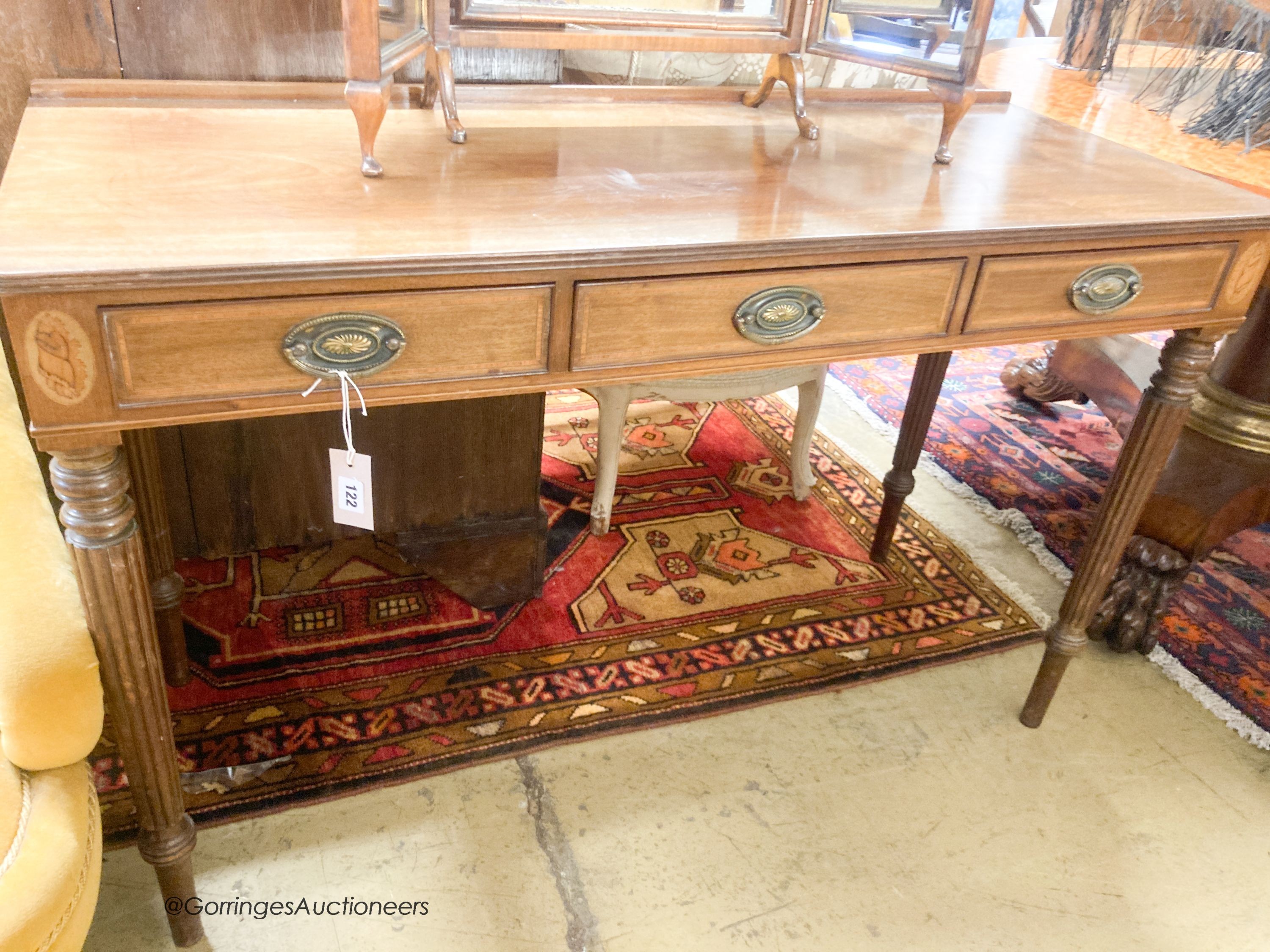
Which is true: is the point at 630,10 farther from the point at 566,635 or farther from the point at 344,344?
the point at 566,635

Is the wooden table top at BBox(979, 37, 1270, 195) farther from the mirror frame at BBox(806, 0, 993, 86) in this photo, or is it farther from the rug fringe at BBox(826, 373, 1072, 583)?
the rug fringe at BBox(826, 373, 1072, 583)

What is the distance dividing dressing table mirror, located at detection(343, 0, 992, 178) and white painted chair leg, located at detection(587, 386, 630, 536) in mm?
721

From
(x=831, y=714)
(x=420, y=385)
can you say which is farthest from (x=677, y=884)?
(x=420, y=385)

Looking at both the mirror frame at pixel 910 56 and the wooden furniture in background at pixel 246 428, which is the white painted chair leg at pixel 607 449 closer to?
the wooden furniture in background at pixel 246 428

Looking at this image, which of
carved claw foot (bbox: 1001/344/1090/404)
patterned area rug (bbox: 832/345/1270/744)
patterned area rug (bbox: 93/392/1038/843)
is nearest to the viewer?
patterned area rug (bbox: 93/392/1038/843)

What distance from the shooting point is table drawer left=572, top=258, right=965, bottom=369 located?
1.10 m

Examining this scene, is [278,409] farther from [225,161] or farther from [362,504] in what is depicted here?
[225,161]

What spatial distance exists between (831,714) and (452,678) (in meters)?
0.71

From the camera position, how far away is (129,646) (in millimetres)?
1072

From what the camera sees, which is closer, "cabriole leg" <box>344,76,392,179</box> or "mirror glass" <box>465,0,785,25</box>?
"cabriole leg" <box>344,76,392,179</box>

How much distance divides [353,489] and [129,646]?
0.30 m

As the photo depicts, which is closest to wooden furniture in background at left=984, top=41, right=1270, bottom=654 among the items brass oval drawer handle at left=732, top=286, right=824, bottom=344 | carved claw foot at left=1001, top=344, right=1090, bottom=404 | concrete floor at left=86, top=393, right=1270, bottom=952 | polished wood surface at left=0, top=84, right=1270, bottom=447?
concrete floor at left=86, top=393, right=1270, bottom=952

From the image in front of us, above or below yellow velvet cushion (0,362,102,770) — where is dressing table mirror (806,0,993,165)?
above

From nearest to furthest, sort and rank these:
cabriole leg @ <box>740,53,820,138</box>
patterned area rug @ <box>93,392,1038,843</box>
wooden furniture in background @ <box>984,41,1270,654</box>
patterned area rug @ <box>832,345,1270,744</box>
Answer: cabriole leg @ <box>740,53,820,138</box> < patterned area rug @ <box>93,392,1038,843</box> < wooden furniture in background @ <box>984,41,1270,654</box> < patterned area rug @ <box>832,345,1270,744</box>
